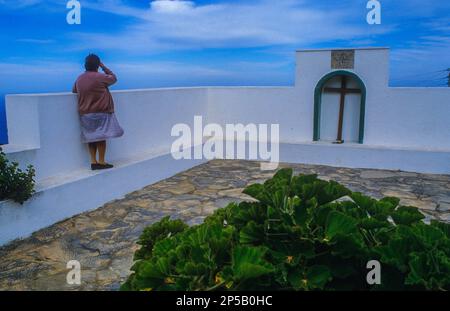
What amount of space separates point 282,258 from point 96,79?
5110 millimetres

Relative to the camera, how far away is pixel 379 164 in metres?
8.29

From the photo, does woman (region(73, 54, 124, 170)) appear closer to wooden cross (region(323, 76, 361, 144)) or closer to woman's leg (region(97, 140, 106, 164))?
woman's leg (region(97, 140, 106, 164))

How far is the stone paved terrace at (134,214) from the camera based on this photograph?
3.79 m

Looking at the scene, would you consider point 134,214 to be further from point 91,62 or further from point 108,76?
point 91,62

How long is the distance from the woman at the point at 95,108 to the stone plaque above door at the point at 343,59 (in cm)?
484

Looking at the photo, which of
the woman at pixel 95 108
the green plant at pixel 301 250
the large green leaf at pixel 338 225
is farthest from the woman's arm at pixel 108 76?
the large green leaf at pixel 338 225

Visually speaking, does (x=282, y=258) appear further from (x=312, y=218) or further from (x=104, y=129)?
(x=104, y=129)

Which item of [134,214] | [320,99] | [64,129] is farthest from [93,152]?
[320,99]

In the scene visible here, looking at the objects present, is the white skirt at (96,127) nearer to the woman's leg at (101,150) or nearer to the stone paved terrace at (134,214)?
the woman's leg at (101,150)

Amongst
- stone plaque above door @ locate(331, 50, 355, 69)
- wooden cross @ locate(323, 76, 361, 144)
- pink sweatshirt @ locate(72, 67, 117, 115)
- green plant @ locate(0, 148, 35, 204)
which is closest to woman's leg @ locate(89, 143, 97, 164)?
pink sweatshirt @ locate(72, 67, 117, 115)

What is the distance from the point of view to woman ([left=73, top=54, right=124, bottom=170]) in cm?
578

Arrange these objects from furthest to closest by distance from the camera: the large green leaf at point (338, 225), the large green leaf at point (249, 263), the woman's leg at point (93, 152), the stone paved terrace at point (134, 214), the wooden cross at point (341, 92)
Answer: the wooden cross at point (341, 92) → the woman's leg at point (93, 152) → the stone paved terrace at point (134, 214) → the large green leaf at point (338, 225) → the large green leaf at point (249, 263)

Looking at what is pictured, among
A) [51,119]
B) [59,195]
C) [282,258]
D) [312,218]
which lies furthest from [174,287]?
[51,119]

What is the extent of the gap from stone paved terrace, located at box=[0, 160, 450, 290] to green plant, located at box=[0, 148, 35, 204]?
0.49 metres
